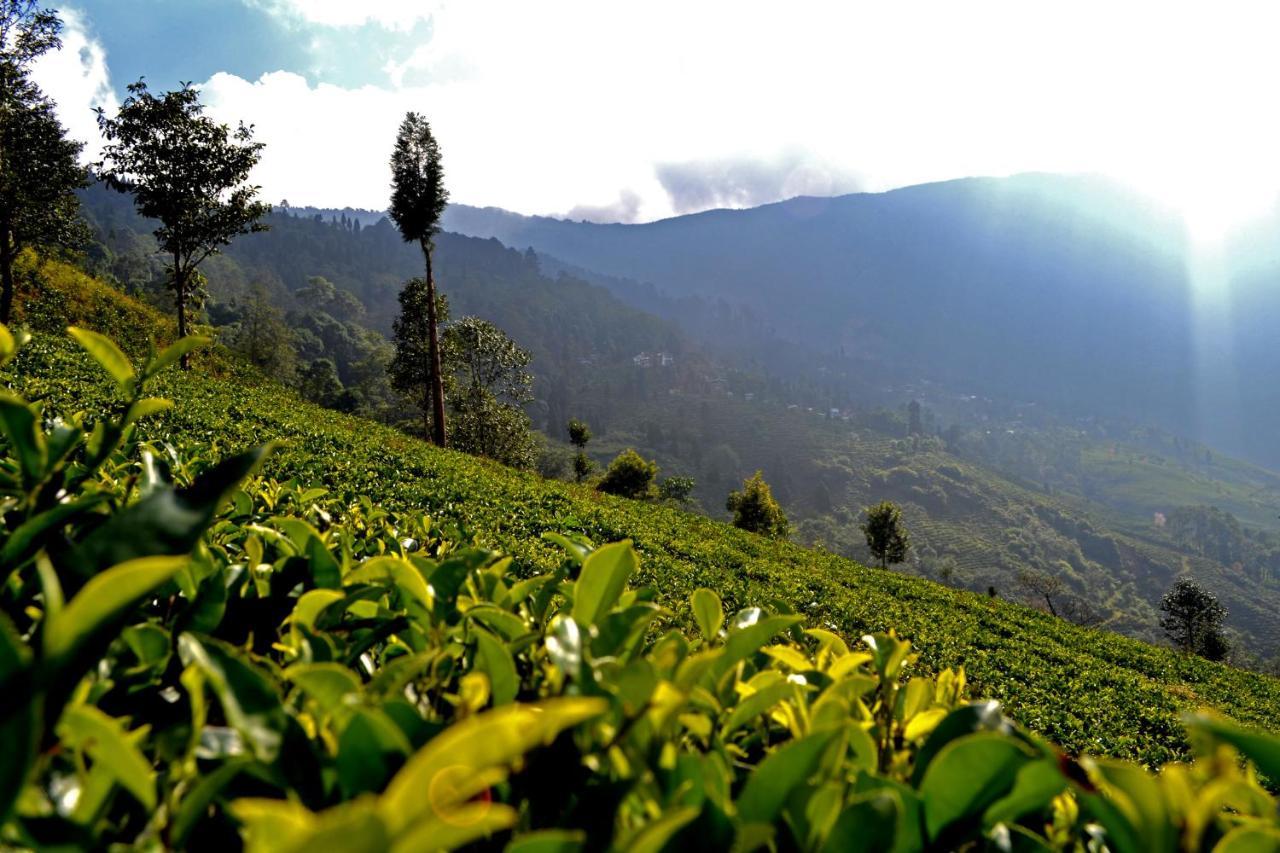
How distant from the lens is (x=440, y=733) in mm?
702

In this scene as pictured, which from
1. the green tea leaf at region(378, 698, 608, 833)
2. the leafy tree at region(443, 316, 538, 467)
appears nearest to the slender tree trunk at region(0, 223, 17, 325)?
the leafy tree at region(443, 316, 538, 467)

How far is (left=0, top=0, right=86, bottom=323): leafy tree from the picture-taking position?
1681 centimetres

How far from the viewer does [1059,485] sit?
194 meters

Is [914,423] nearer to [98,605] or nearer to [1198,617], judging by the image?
[1198,617]

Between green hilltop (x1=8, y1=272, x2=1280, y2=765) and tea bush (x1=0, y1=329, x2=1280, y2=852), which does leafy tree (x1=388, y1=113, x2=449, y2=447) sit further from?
tea bush (x1=0, y1=329, x2=1280, y2=852)

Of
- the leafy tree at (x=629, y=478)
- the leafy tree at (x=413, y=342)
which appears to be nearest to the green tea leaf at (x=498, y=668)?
the leafy tree at (x=413, y=342)

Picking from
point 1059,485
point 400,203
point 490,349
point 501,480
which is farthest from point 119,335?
point 1059,485

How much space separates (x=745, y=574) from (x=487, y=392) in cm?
2739

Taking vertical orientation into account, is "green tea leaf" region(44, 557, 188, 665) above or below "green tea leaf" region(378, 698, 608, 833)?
above

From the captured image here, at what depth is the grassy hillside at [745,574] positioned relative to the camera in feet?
30.8

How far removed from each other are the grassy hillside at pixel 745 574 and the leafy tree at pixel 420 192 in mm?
4724

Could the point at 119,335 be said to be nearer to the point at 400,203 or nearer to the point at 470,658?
the point at 400,203

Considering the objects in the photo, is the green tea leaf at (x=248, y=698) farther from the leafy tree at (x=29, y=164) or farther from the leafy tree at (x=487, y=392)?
the leafy tree at (x=487, y=392)

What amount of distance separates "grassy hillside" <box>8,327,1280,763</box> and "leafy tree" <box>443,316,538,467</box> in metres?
19.9
